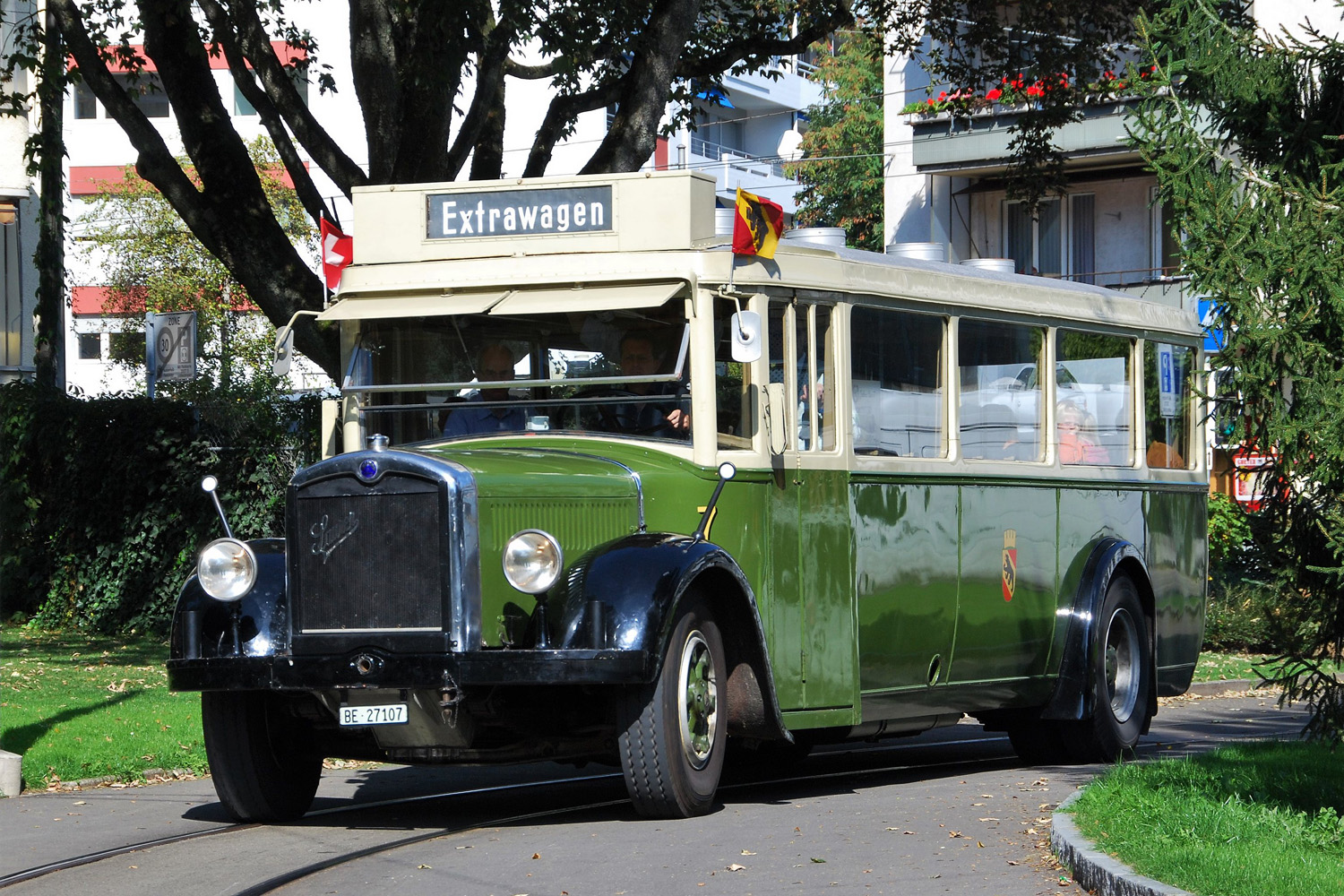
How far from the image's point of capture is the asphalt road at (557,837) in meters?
7.46

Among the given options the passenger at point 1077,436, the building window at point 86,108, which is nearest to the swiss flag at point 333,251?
the passenger at point 1077,436

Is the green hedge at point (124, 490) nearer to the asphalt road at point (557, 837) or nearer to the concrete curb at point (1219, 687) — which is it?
the asphalt road at point (557, 837)

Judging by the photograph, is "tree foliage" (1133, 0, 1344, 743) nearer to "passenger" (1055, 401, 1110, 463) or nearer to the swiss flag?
"passenger" (1055, 401, 1110, 463)

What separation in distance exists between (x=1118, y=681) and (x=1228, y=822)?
4.51 metres

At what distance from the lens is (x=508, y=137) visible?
2021 inches

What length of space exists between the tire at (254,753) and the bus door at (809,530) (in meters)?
2.36

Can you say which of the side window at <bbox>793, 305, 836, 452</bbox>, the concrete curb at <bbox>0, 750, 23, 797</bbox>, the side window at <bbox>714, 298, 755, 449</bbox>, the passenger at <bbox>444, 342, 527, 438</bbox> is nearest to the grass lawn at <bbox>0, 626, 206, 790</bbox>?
the concrete curb at <bbox>0, 750, 23, 797</bbox>

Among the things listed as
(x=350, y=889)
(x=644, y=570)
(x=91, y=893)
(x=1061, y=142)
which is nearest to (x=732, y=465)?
(x=644, y=570)

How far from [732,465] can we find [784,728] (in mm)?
1349

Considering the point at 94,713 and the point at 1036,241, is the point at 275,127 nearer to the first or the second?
the point at 94,713

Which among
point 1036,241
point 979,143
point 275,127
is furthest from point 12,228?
point 1036,241

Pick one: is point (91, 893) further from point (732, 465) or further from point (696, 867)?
point (732, 465)

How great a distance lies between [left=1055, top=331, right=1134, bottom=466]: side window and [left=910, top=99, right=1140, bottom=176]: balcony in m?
21.2

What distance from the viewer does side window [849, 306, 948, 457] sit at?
405 inches
